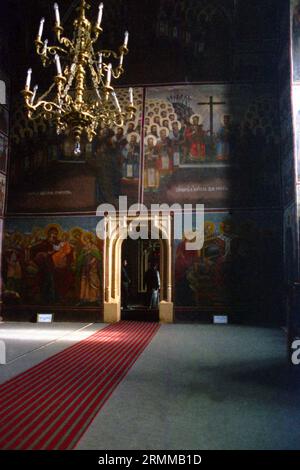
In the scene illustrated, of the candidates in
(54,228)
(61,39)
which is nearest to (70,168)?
(54,228)

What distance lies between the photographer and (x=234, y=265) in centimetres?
1027

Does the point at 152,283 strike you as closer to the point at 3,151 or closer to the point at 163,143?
the point at 163,143

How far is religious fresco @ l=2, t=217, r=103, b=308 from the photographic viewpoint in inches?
421

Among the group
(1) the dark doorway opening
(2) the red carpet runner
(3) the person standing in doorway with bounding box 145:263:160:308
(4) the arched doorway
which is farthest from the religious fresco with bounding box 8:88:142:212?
(1) the dark doorway opening

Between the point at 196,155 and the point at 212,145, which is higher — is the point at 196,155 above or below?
below

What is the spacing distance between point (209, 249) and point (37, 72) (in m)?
6.86

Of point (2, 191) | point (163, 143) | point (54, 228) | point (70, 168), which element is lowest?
point (54, 228)

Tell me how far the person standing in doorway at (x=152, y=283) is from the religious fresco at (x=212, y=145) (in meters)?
2.82

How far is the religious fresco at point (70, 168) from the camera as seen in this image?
10844 millimetres

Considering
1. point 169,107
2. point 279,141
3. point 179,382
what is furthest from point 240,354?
point 169,107

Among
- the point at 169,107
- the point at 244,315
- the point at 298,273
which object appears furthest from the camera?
the point at 169,107

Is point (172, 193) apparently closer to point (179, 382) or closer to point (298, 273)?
point (298, 273)

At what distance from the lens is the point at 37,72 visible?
11484 mm

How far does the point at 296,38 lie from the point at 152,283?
302 inches
